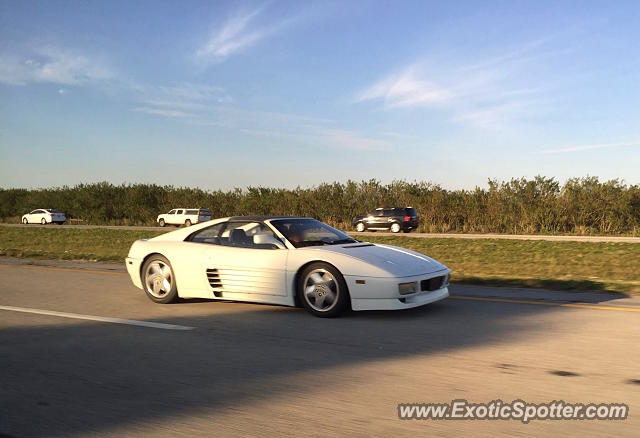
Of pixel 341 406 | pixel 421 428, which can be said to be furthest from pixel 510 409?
pixel 341 406

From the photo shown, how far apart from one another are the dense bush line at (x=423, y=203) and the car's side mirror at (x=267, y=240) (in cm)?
2582

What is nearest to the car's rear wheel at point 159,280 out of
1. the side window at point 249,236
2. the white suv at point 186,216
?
the side window at point 249,236

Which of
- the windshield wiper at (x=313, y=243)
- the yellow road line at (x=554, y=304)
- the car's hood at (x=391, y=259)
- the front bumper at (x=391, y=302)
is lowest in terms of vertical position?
the yellow road line at (x=554, y=304)

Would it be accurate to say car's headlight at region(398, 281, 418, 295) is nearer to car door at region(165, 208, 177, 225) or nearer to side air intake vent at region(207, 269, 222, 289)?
side air intake vent at region(207, 269, 222, 289)

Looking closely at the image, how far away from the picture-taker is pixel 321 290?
7488 mm

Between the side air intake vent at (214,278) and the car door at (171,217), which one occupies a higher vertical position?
the car door at (171,217)

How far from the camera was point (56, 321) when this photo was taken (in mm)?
7457

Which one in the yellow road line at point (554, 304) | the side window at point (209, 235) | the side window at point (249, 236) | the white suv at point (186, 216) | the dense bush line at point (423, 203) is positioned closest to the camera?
the yellow road line at point (554, 304)

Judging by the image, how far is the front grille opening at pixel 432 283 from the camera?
7463 mm

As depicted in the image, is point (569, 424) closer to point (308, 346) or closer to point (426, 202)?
point (308, 346)

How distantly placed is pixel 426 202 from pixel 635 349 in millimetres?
33387

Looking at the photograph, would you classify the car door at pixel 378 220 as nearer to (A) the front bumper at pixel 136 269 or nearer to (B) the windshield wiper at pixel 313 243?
(A) the front bumper at pixel 136 269

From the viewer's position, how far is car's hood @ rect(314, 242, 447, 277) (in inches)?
289

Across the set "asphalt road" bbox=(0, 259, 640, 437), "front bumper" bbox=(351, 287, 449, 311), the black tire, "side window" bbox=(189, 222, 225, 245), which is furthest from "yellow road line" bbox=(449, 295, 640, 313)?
"side window" bbox=(189, 222, 225, 245)
